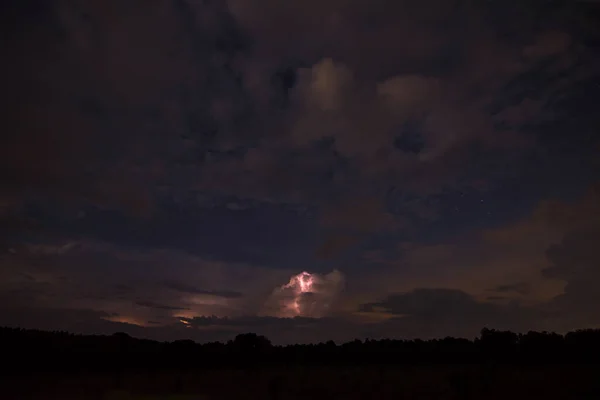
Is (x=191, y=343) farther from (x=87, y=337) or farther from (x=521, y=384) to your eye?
(x=521, y=384)

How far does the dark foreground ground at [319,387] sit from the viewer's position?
2441 centimetres

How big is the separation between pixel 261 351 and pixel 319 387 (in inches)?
1467

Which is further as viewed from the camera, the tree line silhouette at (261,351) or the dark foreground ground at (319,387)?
the tree line silhouette at (261,351)

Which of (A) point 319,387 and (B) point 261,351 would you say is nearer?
(A) point 319,387

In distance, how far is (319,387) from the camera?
93.6 feet

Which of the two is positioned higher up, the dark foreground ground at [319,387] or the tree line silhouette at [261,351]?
the tree line silhouette at [261,351]

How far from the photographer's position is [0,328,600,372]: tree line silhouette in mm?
41184

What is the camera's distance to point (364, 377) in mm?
34250

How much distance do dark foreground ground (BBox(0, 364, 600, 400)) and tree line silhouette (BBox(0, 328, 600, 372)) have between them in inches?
317

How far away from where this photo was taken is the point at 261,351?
63.8 meters

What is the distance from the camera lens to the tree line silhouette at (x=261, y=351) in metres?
41.2

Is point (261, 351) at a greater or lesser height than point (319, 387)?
greater

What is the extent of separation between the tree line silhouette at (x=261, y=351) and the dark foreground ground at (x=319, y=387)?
8044 millimetres

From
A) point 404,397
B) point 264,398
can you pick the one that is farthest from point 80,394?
point 404,397
